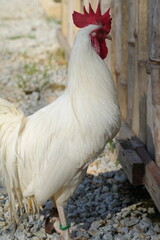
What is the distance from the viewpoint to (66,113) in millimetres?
3107

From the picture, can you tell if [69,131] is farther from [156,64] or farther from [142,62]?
[142,62]

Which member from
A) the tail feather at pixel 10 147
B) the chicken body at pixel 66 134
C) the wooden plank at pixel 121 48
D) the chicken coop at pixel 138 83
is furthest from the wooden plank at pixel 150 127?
the tail feather at pixel 10 147

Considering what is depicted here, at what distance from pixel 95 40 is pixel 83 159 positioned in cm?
90

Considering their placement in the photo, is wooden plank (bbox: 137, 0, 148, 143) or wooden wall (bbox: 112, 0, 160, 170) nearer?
wooden wall (bbox: 112, 0, 160, 170)

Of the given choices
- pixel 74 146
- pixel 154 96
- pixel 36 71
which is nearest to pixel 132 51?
pixel 154 96

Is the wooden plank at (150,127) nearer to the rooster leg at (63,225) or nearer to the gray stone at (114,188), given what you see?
the gray stone at (114,188)

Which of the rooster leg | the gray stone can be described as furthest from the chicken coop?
the rooster leg

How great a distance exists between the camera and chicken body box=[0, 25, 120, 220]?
300 cm

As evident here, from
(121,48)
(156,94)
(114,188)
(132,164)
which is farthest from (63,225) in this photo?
(121,48)

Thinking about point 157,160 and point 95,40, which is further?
point 157,160

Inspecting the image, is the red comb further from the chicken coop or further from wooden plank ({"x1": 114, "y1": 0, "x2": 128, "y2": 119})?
wooden plank ({"x1": 114, "y1": 0, "x2": 128, "y2": 119})

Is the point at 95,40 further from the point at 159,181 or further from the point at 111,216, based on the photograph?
the point at 111,216

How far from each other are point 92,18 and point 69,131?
0.92 meters

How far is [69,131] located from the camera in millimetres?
3025
